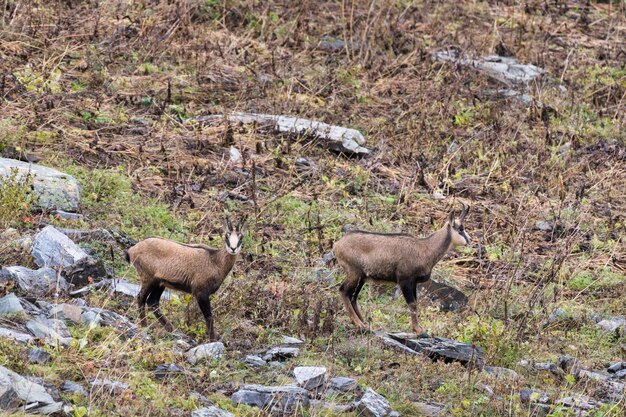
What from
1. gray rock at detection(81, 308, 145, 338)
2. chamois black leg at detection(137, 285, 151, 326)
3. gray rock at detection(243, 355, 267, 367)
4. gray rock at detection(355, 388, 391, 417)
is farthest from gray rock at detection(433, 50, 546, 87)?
gray rock at detection(355, 388, 391, 417)

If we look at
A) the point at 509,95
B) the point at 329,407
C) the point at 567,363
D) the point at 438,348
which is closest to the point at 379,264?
the point at 438,348

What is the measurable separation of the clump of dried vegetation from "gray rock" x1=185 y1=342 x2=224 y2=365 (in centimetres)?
15

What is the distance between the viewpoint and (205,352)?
333 inches

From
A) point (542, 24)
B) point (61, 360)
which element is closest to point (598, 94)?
Answer: point (542, 24)

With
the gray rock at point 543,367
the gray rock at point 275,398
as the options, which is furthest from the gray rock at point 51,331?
the gray rock at point 543,367

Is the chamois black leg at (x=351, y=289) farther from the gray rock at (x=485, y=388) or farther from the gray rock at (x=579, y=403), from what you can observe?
the gray rock at (x=579, y=403)

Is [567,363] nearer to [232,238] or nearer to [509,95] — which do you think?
[232,238]

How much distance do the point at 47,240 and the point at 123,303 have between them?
97 centimetres

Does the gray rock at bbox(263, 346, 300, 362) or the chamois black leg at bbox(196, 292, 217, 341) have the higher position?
the chamois black leg at bbox(196, 292, 217, 341)

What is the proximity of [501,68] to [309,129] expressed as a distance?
4390 mm

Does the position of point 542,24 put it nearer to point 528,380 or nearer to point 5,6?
point 5,6

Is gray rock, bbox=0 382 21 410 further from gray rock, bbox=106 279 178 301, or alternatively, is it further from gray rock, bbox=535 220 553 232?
gray rock, bbox=535 220 553 232

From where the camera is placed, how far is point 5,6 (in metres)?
15.5

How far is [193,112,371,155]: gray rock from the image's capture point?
46.5ft
